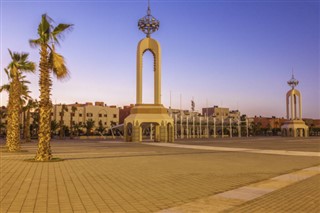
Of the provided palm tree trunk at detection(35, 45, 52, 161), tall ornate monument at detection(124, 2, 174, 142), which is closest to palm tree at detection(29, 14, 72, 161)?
palm tree trunk at detection(35, 45, 52, 161)

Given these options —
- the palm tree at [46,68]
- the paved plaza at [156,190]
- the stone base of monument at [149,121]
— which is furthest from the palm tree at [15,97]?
the stone base of monument at [149,121]

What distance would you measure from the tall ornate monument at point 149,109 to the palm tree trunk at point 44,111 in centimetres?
3088

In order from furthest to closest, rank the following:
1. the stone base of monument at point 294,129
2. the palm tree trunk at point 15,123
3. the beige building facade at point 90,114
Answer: the beige building facade at point 90,114, the stone base of monument at point 294,129, the palm tree trunk at point 15,123

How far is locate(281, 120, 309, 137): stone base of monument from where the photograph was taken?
102062mm

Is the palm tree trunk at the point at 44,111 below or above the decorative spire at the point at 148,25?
below

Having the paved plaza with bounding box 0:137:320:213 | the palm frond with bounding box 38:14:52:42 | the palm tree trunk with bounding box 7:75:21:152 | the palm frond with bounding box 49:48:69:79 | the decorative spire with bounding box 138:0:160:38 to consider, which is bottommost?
the paved plaza with bounding box 0:137:320:213

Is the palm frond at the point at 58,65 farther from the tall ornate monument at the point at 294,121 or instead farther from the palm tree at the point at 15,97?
the tall ornate monument at the point at 294,121

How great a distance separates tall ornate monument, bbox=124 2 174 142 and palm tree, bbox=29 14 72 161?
3058 cm

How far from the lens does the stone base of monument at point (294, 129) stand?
4018 inches

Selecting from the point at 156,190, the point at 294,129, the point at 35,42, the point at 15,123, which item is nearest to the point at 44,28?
the point at 35,42

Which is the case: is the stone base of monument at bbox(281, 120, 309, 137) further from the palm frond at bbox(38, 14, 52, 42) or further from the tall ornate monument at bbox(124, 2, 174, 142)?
the palm frond at bbox(38, 14, 52, 42)

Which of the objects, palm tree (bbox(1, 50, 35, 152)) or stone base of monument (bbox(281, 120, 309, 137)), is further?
stone base of monument (bbox(281, 120, 309, 137))

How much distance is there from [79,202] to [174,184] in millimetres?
3784

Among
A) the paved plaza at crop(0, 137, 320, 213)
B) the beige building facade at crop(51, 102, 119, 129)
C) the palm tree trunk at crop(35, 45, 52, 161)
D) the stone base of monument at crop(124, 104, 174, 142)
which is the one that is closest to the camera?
the paved plaza at crop(0, 137, 320, 213)
